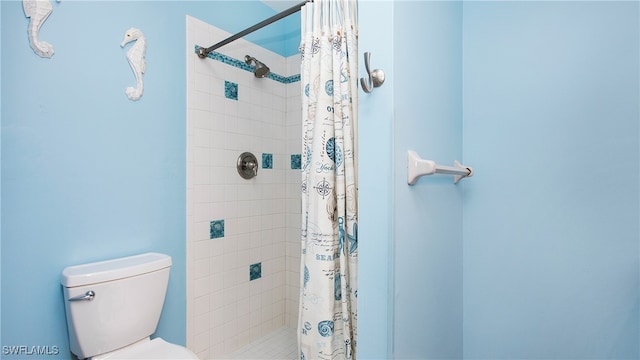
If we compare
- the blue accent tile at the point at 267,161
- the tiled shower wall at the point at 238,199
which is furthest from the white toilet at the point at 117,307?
the blue accent tile at the point at 267,161

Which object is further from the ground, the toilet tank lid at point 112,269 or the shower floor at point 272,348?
the toilet tank lid at point 112,269

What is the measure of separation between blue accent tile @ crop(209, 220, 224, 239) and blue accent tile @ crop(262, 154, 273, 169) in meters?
0.46

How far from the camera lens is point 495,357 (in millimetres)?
1322

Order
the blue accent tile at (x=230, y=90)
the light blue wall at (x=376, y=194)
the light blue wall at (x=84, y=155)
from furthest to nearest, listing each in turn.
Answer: the blue accent tile at (x=230, y=90) < the light blue wall at (x=84, y=155) < the light blue wall at (x=376, y=194)

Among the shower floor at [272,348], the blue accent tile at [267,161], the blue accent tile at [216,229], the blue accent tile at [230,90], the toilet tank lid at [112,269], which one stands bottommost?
the shower floor at [272,348]

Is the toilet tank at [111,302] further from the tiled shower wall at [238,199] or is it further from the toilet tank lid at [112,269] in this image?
the tiled shower wall at [238,199]

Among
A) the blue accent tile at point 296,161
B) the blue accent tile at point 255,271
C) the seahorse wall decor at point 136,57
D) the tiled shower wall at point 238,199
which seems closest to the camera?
the seahorse wall decor at point 136,57

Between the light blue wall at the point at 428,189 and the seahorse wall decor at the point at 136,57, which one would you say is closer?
the light blue wall at the point at 428,189

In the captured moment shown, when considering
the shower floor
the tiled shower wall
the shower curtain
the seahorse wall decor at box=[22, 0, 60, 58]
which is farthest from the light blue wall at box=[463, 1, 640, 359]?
the seahorse wall decor at box=[22, 0, 60, 58]

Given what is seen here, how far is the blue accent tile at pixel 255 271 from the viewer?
188 cm

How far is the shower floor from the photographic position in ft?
5.73

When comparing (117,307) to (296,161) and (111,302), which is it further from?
(296,161)

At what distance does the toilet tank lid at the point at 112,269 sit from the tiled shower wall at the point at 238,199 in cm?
27

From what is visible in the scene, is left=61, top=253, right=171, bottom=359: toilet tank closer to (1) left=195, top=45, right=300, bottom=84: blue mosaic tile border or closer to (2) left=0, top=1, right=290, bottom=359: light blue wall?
(2) left=0, top=1, right=290, bottom=359: light blue wall
